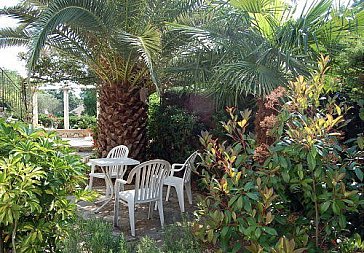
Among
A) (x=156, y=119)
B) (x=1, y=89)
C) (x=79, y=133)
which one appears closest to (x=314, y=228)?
(x=156, y=119)

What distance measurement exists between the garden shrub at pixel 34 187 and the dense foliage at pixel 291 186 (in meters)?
1.09

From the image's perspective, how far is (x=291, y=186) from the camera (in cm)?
226

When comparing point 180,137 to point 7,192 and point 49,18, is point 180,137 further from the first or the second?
point 7,192

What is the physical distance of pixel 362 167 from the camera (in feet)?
7.79

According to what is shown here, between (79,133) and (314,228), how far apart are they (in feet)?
59.6

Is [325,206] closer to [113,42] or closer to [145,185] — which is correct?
[145,185]

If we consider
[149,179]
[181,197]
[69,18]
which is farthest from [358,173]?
[69,18]

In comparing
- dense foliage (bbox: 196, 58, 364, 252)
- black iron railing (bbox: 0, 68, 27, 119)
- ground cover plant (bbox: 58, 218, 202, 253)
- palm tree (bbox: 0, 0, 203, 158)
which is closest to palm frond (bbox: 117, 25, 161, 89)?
palm tree (bbox: 0, 0, 203, 158)

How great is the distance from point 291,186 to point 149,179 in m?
2.57

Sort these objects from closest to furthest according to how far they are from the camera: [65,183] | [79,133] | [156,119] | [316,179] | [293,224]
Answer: [316,179] < [293,224] < [65,183] < [156,119] < [79,133]

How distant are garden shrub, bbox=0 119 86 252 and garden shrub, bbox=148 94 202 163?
435cm

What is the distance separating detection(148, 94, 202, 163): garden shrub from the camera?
7.09m

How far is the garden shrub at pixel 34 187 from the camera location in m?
2.29

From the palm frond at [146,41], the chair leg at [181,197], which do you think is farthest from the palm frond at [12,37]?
the chair leg at [181,197]
